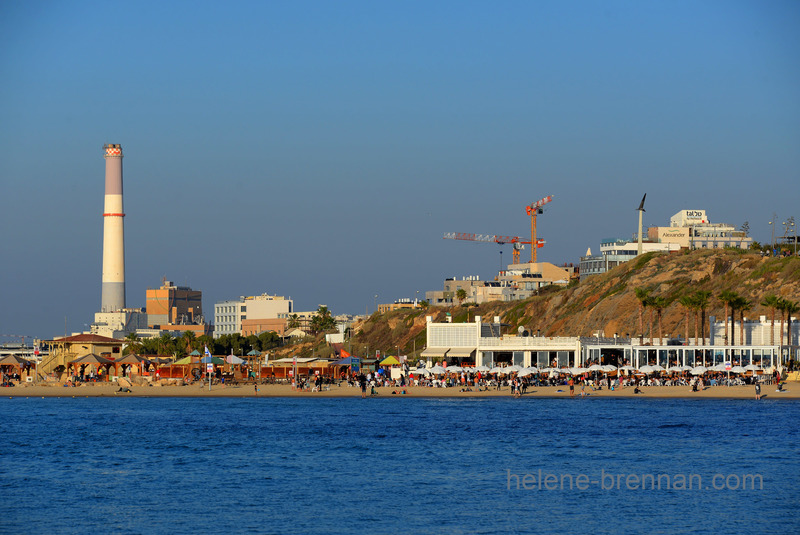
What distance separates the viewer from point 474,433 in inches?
2156

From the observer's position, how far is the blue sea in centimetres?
3203

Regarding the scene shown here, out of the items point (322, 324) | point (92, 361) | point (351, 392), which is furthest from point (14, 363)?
point (322, 324)

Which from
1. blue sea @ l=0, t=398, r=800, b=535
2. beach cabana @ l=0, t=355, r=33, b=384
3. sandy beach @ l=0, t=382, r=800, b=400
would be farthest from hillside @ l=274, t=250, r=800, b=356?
beach cabana @ l=0, t=355, r=33, b=384

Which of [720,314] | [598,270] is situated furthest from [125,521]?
[598,270]

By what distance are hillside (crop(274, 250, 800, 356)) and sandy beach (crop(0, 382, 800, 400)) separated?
32527 millimetres

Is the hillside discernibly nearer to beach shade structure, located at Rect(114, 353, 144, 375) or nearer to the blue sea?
beach shade structure, located at Rect(114, 353, 144, 375)

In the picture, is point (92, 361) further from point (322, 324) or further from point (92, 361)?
point (322, 324)

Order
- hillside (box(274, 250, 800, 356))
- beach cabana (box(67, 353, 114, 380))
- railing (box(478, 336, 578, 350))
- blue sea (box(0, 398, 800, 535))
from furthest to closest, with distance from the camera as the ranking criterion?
1. hillside (box(274, 250, 800, 356))
2. beach cabana (box(67, 353, 114, 380))
3. railing (box(478, 336, 578, 350))
4. blue sea (box(0, 398, 800, 535))

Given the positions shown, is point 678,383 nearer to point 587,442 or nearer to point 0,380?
point 587,442

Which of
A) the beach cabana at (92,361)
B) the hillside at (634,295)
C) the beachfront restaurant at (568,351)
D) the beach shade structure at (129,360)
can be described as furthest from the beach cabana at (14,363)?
the hillside at (634,295)

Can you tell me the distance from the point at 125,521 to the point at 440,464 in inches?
621

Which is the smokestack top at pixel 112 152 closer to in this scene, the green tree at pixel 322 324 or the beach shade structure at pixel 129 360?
the green tree at pixel 322 324

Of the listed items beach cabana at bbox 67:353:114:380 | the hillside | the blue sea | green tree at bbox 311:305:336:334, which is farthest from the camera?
green tree at bbox 311:305:336:334

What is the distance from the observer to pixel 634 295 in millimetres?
123750
